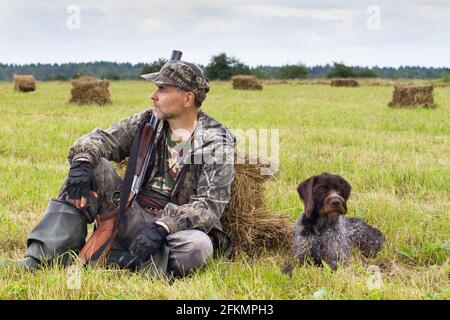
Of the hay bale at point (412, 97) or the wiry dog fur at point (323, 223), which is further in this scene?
the hay bale at point (412, 97)

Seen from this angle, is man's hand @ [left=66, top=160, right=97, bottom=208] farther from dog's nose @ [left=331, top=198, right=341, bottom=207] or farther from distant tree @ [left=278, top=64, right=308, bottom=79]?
distant tree @ [left=278, top=64, right=308, bottom=79]

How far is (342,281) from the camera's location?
4.82m

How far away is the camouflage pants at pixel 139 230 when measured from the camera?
5.20m

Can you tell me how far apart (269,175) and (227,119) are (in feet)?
31.8

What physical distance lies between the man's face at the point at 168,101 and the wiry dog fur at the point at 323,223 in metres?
1.24

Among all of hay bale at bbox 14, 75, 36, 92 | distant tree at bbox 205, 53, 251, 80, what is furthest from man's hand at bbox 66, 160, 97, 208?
distant tree at bbox 205, 53, 251, 80

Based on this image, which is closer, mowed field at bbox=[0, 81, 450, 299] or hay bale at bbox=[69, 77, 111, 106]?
mowed field at bbox=[0, 81, 450, 299]

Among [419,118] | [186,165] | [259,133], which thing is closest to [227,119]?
[259,133]

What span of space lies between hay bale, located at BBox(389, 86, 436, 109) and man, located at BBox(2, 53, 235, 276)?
17.1 metres

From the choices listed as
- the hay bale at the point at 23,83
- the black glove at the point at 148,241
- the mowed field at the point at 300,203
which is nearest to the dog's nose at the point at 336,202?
the mowed field at the point at 300,203

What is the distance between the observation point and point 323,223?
5.61 meters

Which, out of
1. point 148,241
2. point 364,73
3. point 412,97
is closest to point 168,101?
point 148,241

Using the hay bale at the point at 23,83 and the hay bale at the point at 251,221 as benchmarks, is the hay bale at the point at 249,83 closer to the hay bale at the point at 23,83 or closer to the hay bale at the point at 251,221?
the hay bale at the point at 23,83

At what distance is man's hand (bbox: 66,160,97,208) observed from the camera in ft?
17.3
